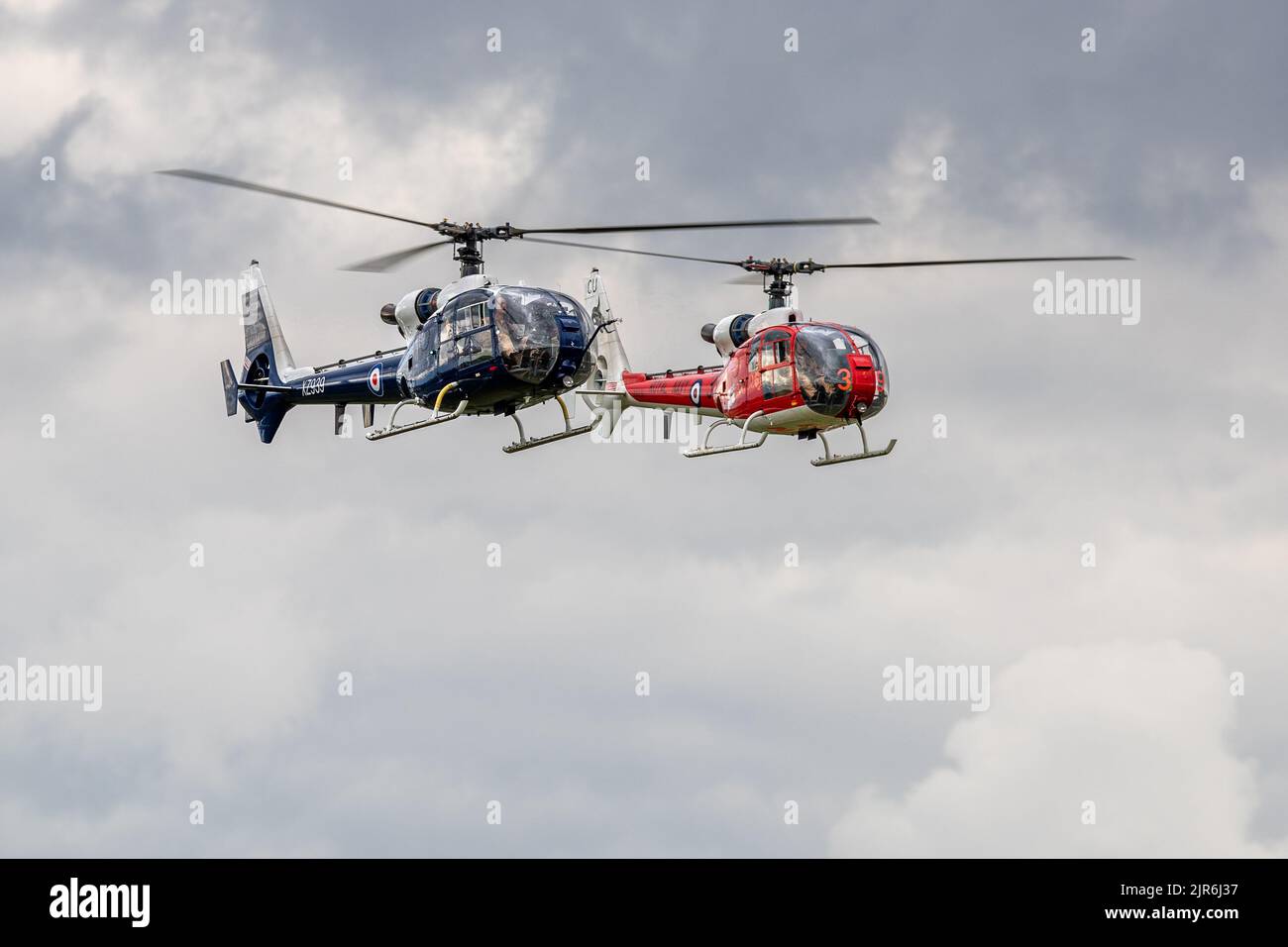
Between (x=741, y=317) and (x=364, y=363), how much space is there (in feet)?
36.8

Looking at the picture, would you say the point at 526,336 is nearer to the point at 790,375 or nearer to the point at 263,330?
the point at 790,375

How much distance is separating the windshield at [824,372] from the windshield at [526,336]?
22.5 feet

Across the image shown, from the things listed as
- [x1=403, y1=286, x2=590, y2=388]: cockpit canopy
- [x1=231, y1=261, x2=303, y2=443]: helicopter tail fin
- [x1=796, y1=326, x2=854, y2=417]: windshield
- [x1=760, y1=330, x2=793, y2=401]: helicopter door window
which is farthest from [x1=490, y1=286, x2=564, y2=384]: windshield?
[x1=231, y1=261, x2=303, y2=443]: helicopter tail fin

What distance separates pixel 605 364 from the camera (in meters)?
77.9

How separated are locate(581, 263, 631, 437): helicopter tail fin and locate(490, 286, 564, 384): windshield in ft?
11.5

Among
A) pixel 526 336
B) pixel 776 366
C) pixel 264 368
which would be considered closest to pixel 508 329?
pixel 526 336

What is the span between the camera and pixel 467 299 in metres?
68.4

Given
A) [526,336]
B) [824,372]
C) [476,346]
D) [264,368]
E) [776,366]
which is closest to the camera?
[526,336]

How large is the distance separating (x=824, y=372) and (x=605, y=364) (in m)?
11.0

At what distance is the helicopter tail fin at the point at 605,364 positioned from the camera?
7388 cm

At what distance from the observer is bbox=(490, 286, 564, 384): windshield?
67.2 metres

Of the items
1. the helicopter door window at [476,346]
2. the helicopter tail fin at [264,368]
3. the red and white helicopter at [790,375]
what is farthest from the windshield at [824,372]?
the helicopter tail fin at [264,368]

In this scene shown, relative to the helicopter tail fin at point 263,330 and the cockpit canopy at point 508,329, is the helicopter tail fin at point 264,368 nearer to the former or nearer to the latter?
the helicopter tail fin at point 263,330

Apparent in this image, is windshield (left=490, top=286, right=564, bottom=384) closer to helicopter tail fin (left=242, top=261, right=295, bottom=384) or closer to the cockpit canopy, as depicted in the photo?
the cockpit canopy
